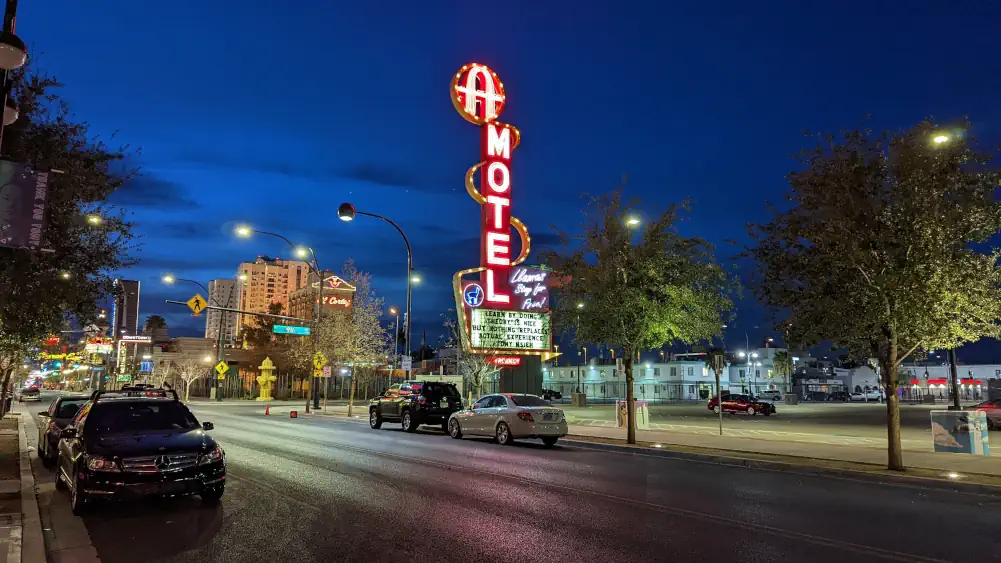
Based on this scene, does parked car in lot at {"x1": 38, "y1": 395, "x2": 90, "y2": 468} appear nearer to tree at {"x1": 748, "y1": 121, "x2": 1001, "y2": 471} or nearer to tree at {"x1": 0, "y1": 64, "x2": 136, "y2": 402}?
tree at {"x1": 0, "y1": 64, "x2": 136, "y2": 402}

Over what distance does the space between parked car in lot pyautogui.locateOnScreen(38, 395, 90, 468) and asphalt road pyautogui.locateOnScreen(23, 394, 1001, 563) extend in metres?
4.23

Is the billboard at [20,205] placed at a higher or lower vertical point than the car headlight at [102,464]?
higher

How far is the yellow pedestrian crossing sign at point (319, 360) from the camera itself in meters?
38.6

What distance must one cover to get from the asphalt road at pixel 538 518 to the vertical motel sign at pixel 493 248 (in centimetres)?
1549

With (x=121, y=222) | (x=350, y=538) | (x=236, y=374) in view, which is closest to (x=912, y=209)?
(x=350, y=538)

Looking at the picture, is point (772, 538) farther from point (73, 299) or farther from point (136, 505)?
point (73, 299)

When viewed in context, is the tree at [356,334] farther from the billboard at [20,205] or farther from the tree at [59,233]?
the billboard at [20,205]

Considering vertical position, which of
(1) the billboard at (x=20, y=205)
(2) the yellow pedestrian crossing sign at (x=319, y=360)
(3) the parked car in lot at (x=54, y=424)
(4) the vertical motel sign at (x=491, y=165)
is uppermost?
(4) the vertical motel sign at (x=491, y=165)

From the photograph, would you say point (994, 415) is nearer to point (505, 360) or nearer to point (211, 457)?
point (505, 360)

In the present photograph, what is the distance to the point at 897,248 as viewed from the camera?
14555 mm

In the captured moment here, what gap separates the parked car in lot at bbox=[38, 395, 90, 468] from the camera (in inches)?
567

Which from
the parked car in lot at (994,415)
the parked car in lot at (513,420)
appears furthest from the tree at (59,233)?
the parked car in lot at (994,415)

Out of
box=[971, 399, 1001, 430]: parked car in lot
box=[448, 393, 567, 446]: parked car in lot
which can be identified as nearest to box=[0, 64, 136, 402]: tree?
box=[448, 393, 567, 446]: parked car in lot

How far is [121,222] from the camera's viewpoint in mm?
15297
